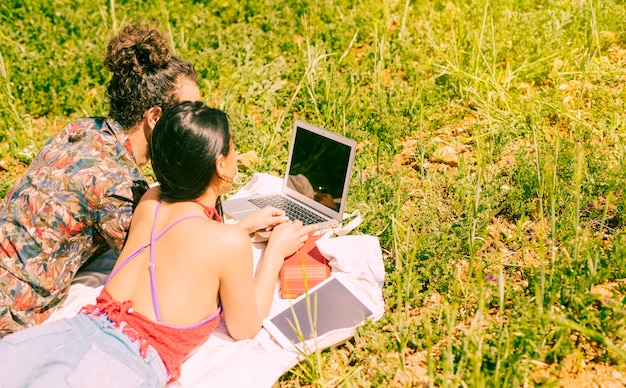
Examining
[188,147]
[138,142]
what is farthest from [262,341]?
[138,142]

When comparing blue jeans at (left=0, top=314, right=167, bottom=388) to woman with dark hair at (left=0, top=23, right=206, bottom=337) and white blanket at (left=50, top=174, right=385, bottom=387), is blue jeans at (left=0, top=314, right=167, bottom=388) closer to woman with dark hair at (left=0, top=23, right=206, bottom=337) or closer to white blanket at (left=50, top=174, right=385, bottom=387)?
white blanket at (left=50, top=174, right=385, bottom=387)

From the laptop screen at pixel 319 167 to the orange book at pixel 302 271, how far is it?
356 millimetres

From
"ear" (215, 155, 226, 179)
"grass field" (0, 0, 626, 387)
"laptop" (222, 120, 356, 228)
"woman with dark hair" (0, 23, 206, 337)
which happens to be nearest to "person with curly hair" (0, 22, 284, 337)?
"woman with dark hair" (0, 23, 206, 337)

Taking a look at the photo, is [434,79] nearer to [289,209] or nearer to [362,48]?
[362,48]

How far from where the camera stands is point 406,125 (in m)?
4.38

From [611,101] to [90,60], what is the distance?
15.2 feet

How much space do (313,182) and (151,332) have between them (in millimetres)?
1528

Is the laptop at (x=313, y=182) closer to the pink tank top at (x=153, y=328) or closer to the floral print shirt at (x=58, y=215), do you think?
the floral print shirt at (x=58, y=215)

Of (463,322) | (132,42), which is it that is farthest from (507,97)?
(132,42)

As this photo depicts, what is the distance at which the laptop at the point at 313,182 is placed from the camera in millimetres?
3463

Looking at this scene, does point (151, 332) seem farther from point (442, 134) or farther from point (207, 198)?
point (442, 134)

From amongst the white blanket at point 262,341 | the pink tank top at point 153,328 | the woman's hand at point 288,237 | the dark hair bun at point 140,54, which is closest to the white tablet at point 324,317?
the white blanket at point 262,341

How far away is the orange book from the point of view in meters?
3.15

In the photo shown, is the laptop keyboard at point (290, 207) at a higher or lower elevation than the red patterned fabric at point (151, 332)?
higher
